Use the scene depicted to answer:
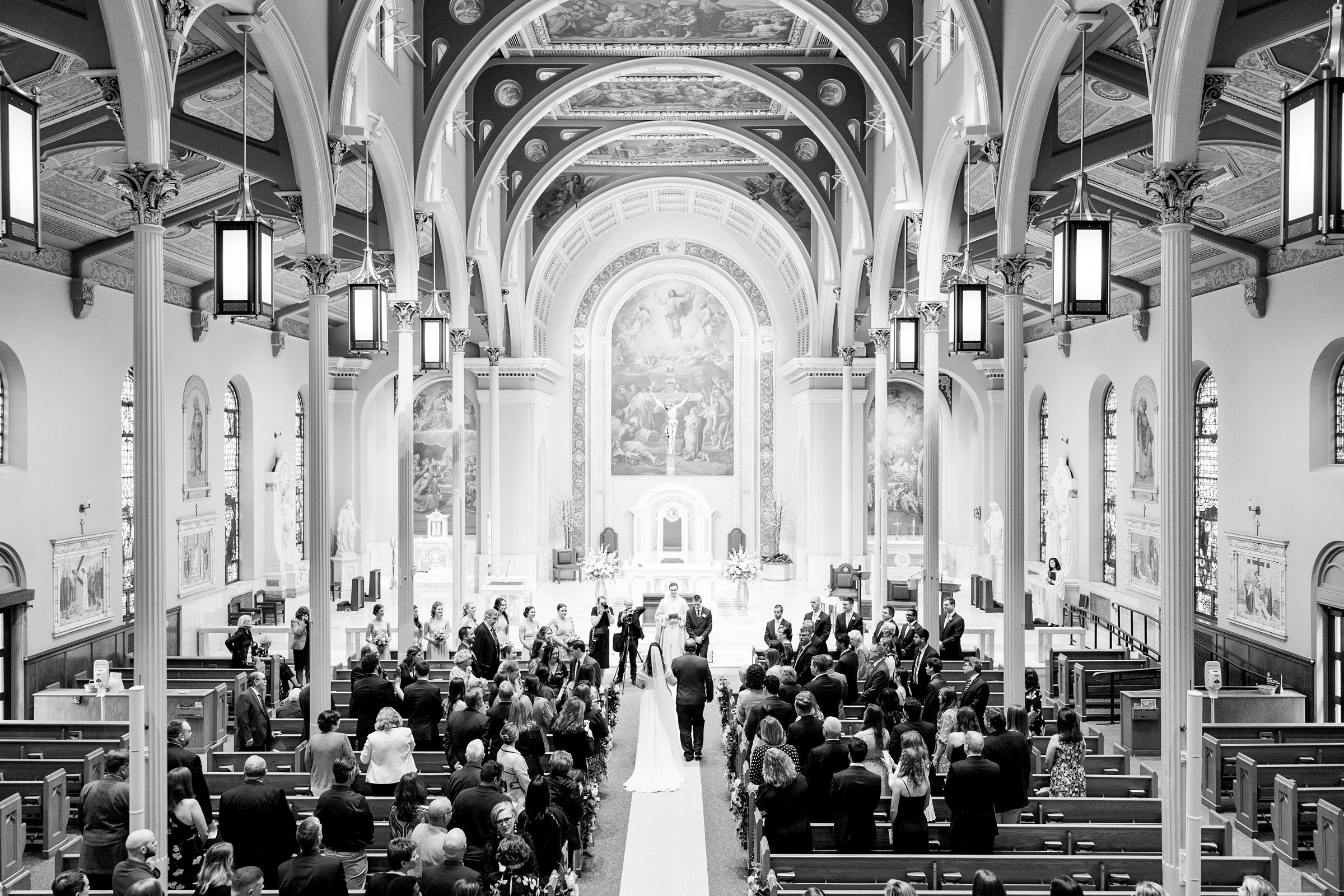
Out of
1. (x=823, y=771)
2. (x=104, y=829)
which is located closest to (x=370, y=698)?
(x=104, y=829)

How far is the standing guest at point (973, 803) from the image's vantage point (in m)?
8.30

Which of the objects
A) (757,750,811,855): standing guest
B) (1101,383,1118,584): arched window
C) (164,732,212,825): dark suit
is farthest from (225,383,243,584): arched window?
(1101,383,1118,584): arched window

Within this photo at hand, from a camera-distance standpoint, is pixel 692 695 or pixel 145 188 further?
pixel 692 695

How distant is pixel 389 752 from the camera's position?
9562 mm

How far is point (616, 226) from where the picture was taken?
1384 inches

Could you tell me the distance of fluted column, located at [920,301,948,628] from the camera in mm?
17641

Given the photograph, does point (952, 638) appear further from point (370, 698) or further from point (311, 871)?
point (311, 871)

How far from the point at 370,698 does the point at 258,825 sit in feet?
11.8

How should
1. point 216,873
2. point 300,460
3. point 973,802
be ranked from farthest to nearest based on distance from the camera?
point 300,460, point 973,802, point 216,873

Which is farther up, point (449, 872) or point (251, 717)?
point (449, 872)

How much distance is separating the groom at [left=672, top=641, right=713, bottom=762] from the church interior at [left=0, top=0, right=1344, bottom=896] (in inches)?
23.5

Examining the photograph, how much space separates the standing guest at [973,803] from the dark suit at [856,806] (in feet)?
1.91

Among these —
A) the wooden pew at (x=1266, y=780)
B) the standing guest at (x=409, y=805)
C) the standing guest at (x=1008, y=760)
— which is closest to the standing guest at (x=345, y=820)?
the standing guest at (x=409, y=805)

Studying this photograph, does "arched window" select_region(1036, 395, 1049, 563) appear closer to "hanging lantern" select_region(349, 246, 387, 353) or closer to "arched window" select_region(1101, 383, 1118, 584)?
"arched window" select_region(1101, 383, 1118, 584)
